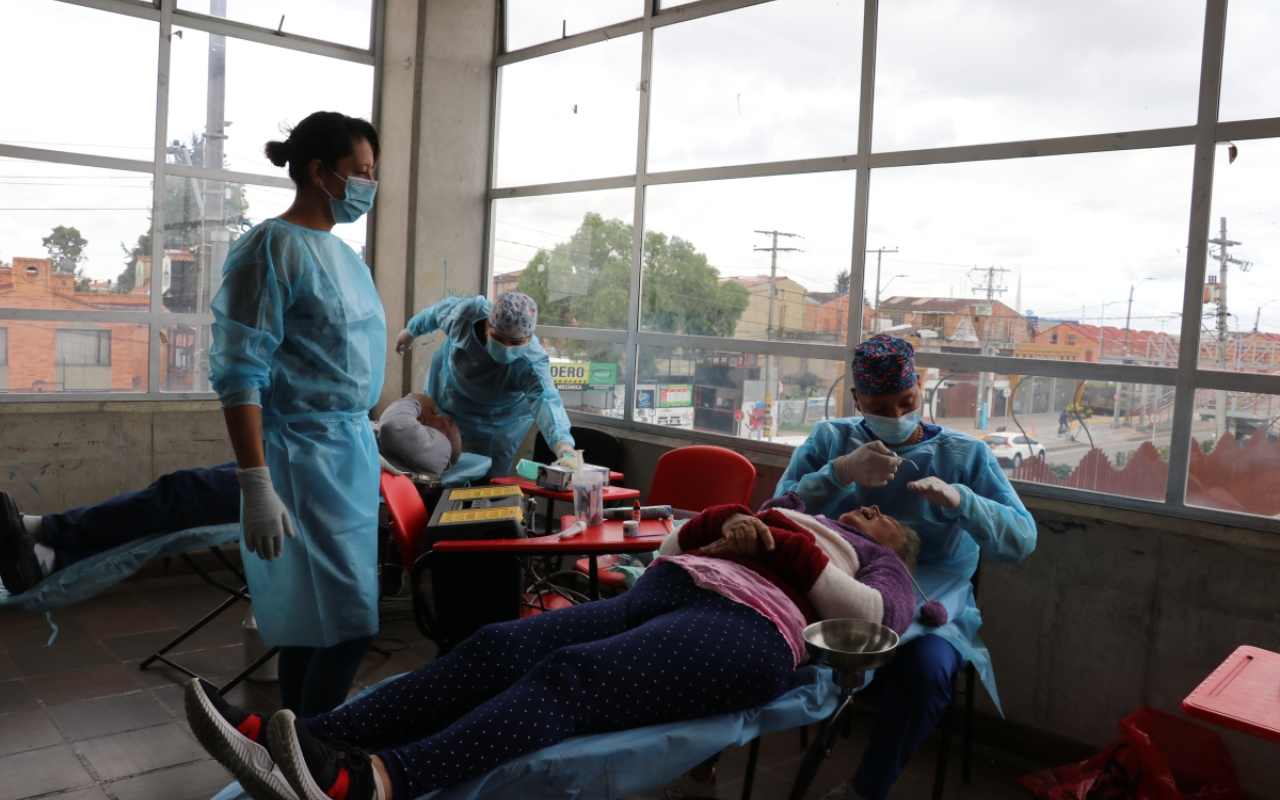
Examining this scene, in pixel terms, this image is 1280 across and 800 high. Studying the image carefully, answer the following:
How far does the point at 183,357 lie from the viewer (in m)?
4.55

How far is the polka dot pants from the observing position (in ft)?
5.16

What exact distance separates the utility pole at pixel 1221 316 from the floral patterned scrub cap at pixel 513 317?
7.95 ft

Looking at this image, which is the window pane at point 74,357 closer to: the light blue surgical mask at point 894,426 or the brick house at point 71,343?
the brick house at point 71,343

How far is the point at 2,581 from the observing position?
2.70 meters

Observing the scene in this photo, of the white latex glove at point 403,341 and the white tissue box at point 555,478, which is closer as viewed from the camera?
the white tissue box at point 555,478

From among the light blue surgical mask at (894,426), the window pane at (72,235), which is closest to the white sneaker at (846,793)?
the light blue surgical mask at (894,426)

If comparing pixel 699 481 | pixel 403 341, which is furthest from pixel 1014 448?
pixel 403 341

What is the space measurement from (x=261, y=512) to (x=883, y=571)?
4.82ft

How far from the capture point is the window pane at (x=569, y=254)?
4488mm

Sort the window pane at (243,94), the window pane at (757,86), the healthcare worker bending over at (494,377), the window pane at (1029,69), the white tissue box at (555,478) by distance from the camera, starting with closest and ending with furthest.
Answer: the window pane at (1029,69)
the white tissue box at (555,478)
the window pane at (757,86)
the healthcare worker bending over at (494,377)
the window pane at (243,94)

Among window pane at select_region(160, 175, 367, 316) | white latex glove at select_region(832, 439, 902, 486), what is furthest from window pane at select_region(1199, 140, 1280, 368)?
window pane at select_region(160, 175, 367, 316)

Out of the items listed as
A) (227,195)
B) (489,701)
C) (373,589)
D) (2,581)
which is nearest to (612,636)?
(489,701)

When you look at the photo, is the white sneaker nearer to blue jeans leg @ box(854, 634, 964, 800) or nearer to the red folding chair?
blue jeans leg @ box(854, 634, 964, 800)

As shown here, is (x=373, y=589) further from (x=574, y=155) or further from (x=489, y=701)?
(x=574, y=155)
